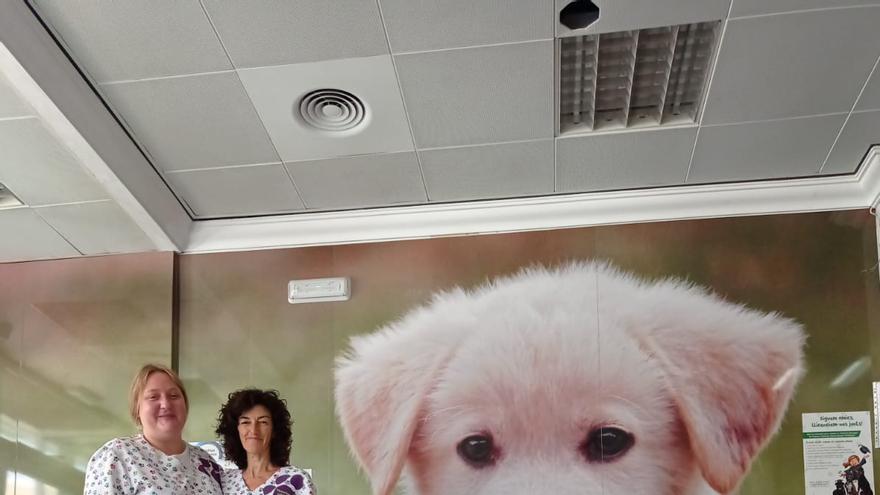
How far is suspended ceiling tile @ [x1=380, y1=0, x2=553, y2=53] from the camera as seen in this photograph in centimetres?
301

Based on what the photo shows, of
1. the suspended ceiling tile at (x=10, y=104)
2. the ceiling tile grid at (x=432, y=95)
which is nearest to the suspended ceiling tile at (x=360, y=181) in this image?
the ceiling tile grid at (x=432, y=95)

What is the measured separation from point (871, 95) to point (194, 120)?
8.33ft

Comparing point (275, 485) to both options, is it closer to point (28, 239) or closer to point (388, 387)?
point (388, 387)

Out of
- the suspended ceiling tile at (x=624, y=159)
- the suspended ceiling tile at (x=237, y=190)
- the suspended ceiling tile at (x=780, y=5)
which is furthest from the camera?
the suspended ceiling tile at (x=237, y=190)

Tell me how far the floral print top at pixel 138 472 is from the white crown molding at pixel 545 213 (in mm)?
1725

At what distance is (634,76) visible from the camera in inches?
135

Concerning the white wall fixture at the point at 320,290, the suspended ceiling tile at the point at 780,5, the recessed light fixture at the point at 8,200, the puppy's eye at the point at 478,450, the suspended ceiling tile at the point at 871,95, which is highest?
the suspended ceiling tile at the point at 780,5

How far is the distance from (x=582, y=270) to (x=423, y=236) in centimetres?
71

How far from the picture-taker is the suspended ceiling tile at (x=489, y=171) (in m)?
3.67

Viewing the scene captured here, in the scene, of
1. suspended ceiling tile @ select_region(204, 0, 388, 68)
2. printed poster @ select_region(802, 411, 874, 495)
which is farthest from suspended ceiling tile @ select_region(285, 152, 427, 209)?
printed poster @ select_region(802, 411, 874, 495)

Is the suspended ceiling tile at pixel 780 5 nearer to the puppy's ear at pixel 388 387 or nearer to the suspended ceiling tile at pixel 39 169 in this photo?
the puppy's ear at pixel 388 387

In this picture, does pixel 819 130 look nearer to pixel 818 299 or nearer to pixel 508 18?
pixel 818 299

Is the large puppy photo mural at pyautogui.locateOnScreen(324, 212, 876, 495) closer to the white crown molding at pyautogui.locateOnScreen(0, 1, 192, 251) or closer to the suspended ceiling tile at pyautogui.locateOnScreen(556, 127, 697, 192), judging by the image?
the suspended ceiling tile at pyautogui.locateOnScreen(556, 127, 697, 192)

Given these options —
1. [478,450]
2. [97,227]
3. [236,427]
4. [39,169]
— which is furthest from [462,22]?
[97,227]
